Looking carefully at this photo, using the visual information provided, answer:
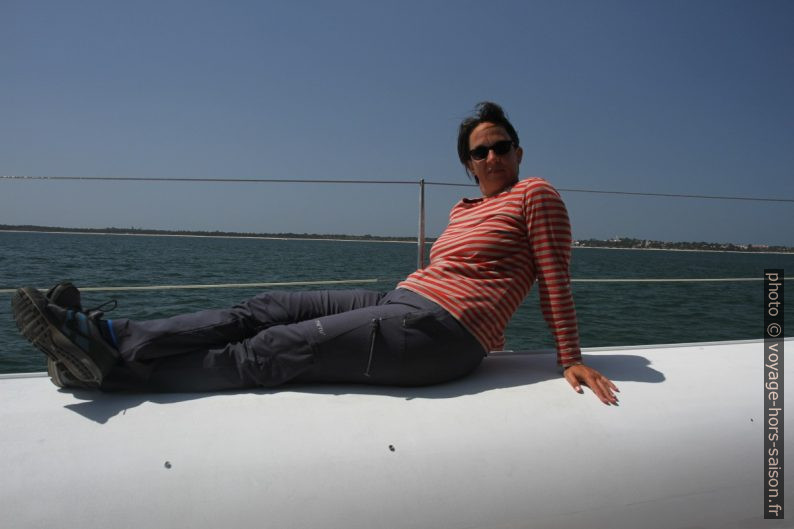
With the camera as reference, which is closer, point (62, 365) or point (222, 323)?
point (62, 365)

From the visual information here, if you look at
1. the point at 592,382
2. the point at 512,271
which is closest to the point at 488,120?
the point at 512,271

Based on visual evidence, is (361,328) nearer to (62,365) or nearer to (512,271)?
(512,271)

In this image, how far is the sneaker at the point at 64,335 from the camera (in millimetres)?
1129

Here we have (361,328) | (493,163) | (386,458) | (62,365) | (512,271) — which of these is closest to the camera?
(386,458)

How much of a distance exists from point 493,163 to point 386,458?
991mm

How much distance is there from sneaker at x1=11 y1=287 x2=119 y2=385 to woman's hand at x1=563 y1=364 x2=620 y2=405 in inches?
46.3

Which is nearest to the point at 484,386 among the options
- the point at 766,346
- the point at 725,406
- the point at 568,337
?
the point at 568,337

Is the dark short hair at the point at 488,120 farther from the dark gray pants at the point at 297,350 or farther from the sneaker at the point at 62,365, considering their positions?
the sneaker at the point at 62,365

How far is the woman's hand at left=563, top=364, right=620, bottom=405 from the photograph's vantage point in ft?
4.34

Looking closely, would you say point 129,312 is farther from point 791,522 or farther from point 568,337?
point 791,522

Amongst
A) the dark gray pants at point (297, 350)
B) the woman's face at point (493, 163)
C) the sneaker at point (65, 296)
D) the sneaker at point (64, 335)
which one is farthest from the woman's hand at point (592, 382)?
the sneaker at point (65, 296)

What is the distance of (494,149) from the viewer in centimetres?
165

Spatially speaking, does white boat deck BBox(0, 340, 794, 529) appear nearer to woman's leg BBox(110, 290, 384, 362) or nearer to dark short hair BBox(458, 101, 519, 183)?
woman's leg BBox(110, 290, 384, 362)

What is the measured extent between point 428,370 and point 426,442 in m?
0.25
